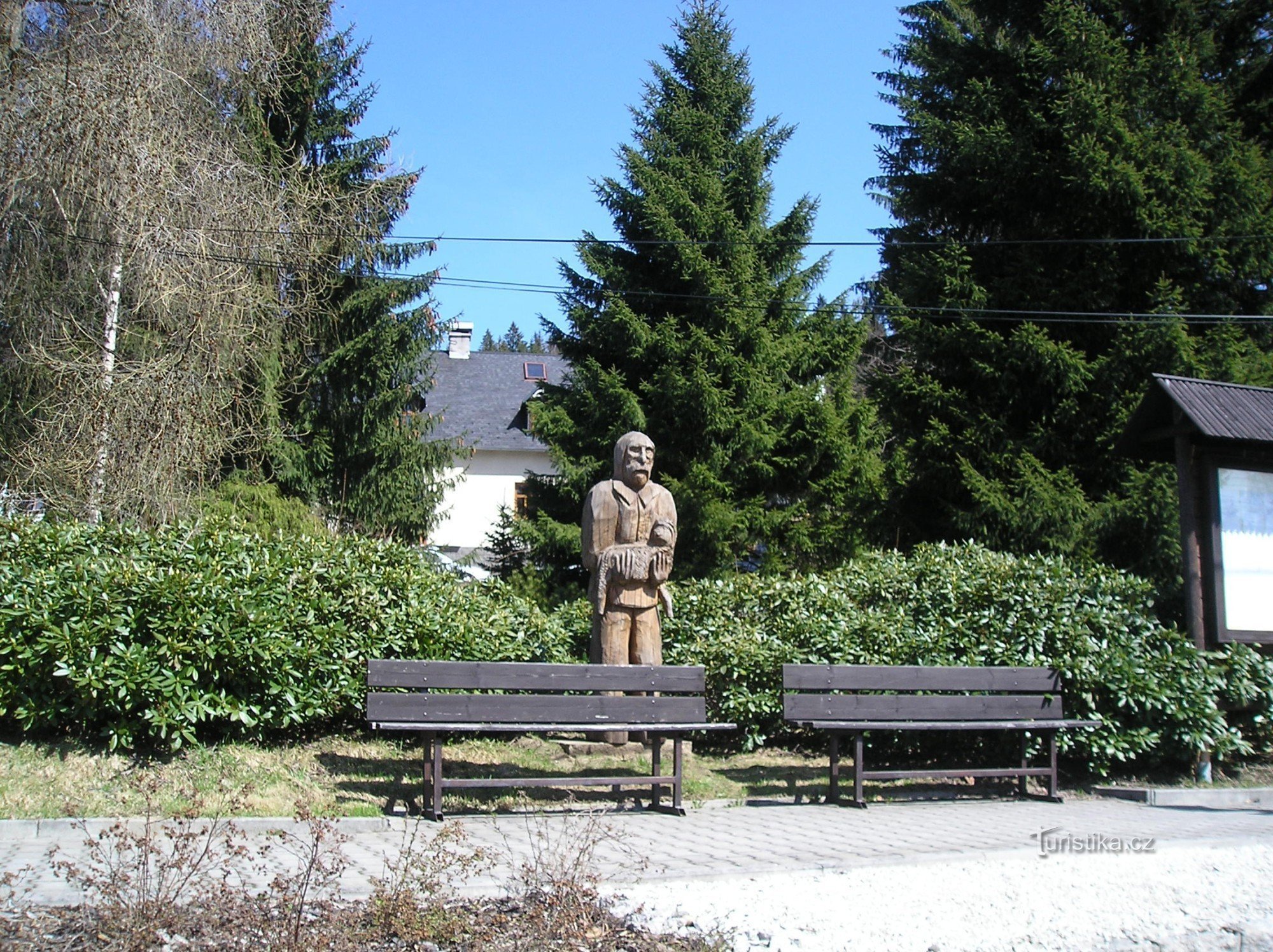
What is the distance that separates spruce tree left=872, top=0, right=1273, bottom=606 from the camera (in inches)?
Result: 570

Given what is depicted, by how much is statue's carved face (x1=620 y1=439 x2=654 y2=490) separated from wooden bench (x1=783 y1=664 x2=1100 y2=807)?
2128 mm

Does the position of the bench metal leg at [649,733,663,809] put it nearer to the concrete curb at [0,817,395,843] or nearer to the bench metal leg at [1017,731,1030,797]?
the concrete curb at [0,817,395,843]

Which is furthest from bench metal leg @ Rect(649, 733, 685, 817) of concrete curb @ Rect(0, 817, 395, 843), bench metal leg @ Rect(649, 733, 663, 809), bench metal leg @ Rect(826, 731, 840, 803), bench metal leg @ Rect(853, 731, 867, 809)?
concrete curb @ Rect(0, 817, 395, 843)

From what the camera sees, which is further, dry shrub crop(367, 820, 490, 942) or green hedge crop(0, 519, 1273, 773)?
green hedge crop(0, 519, 1273, 773)

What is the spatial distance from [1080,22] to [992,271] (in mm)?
3258

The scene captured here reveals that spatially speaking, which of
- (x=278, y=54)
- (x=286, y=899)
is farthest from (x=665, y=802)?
(x=278, y=54)

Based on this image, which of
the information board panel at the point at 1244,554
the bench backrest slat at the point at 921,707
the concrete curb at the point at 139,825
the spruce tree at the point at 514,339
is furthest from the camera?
the spruce tree at the point at 514,339

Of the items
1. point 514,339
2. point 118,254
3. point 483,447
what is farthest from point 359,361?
point 514,339

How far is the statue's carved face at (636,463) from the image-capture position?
32.2 ft

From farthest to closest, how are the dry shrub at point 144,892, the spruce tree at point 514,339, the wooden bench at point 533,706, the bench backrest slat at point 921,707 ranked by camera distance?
the spruce tree at point 514,339 → the bench backrest slat at point 921,707 → the wooden bench at point 533,706 → the dry shrub at point 144,892

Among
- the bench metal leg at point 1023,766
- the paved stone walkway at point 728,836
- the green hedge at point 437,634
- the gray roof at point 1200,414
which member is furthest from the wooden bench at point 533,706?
the gray roof at point 1200,414

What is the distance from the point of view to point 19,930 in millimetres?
4367

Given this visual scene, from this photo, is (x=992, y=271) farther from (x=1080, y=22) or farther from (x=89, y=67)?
(x=89, y=67)

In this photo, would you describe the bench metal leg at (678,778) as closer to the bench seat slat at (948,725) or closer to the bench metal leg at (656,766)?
the bench metal leg at (656,766)
